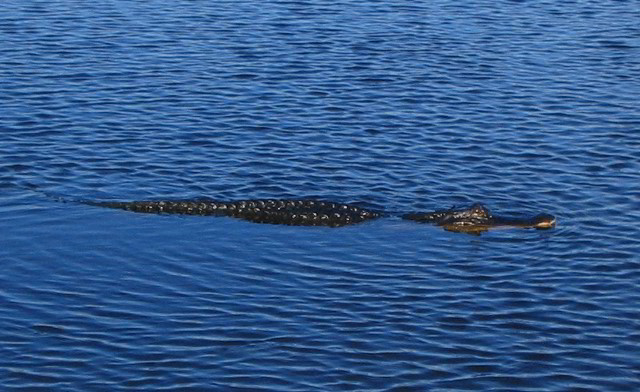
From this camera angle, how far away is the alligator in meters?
16.9

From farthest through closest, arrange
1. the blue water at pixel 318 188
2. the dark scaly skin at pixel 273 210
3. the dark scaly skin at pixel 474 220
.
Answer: the dark scaly skin at pixel 273 210, the dark scaly skin at pixel 474 220, the blue water at pixel 318 188

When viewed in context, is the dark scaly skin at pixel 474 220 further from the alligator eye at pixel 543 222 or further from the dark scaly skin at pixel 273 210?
the dark scaly skin at pixel 273 210

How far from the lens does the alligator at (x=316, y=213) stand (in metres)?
16.9

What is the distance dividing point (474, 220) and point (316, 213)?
1.81 m

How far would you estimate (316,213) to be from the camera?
17.0 m

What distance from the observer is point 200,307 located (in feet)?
47.4

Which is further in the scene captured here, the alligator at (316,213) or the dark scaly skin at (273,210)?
the dark scaly skin at (273,210)

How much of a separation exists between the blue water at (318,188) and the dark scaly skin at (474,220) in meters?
0.13

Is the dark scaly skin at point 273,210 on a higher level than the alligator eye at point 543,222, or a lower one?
higher

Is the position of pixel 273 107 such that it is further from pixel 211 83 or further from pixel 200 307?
pixel 200 307

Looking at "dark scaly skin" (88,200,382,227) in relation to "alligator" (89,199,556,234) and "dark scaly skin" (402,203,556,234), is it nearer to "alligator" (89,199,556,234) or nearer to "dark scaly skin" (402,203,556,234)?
"alligator" (89,199,556,234)

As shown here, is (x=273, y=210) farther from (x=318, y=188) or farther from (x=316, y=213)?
(x=318, y=188)

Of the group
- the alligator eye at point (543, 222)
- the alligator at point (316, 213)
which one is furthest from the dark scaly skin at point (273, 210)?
the alligator eye at point (543, 222)

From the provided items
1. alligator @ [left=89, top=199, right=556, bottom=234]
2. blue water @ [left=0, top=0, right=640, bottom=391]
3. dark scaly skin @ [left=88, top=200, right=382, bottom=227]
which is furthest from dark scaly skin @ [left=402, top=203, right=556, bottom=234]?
dark scaly skin @ [left=88, top=200, right=382, bottom=227]
